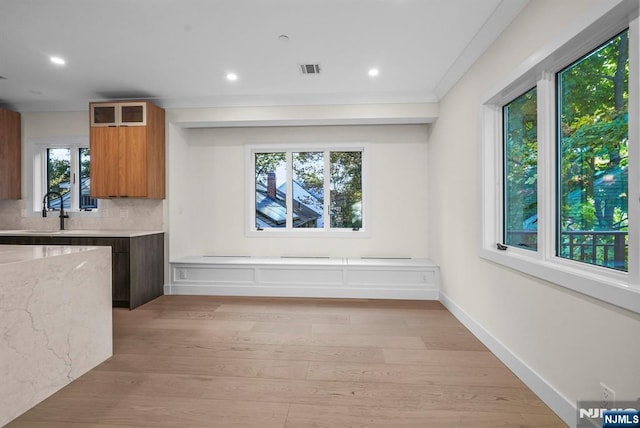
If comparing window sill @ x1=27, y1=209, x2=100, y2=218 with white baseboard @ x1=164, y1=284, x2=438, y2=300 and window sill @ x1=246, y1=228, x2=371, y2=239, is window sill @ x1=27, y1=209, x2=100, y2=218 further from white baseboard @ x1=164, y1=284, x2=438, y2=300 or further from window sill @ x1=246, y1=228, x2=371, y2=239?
window sill @ x1=246, y1=228, x2=371, y2=239

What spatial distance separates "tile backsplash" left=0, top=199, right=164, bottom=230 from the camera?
14.1 ft

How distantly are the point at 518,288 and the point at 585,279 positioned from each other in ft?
2.13

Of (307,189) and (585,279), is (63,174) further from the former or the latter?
(585,279)

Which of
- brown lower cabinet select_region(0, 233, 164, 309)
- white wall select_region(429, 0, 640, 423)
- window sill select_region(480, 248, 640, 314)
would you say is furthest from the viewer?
brown lower cabinet select_region(0, 233, 164, 309)

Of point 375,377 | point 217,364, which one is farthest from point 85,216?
point 375,377

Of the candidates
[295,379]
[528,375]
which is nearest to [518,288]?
[528,375]

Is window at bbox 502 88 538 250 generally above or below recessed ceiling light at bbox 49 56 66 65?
below

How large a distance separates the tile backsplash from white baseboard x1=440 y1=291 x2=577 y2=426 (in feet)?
12.7

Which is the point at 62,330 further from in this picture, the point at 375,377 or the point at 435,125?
the point at 435,125

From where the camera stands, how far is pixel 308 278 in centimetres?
416

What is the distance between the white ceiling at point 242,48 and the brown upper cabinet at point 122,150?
0.25m

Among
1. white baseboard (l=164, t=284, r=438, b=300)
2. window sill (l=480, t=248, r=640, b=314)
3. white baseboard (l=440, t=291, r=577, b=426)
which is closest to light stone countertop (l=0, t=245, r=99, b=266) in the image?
white baseboard (l=164, t=284, r=438, b=300)

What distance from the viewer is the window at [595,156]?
61.5 inches

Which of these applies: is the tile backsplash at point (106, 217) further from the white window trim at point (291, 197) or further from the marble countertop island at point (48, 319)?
the marble countertop island at point (48, 319)
